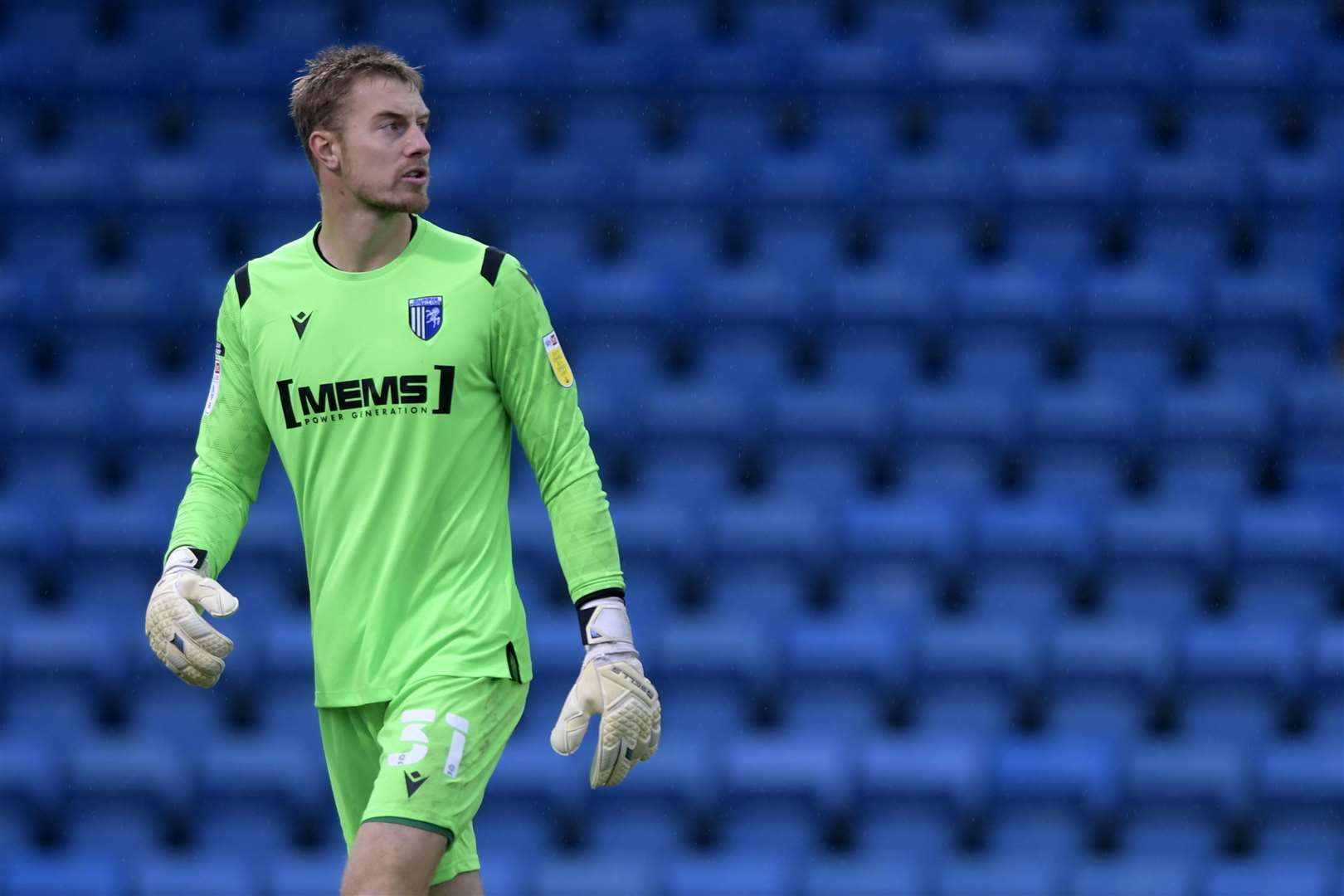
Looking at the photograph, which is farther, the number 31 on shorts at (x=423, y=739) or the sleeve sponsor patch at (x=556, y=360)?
the sleeve sponsor patch at (x=556, y=360)

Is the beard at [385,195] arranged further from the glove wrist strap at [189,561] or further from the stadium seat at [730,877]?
the stadium seat at [730,877]

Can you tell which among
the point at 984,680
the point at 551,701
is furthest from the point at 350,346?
the point at 984,680

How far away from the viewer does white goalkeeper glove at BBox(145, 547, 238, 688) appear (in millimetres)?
2129

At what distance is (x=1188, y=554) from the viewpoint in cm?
394

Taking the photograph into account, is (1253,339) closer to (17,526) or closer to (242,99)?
(242,99)

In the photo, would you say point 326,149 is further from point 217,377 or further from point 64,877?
point 64,877

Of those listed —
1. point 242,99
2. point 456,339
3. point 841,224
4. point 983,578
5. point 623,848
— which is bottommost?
point 623,848

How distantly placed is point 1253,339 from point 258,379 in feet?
8.70

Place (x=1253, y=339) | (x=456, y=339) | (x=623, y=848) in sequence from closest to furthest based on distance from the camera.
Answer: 1. (x=456, y=339)
2. (x=623, y=848)
3. (x=1253, y=339)

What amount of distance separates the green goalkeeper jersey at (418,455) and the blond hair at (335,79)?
7.6 inches

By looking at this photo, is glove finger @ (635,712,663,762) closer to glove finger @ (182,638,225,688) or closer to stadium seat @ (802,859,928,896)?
glove finger @ (182,638,225,688)

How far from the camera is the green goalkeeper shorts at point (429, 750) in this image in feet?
6.79

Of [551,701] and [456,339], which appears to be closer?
[456,339]

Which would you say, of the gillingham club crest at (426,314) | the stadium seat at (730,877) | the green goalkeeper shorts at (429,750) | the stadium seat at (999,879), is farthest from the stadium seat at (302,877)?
the gillingham club crest at (426,314)
